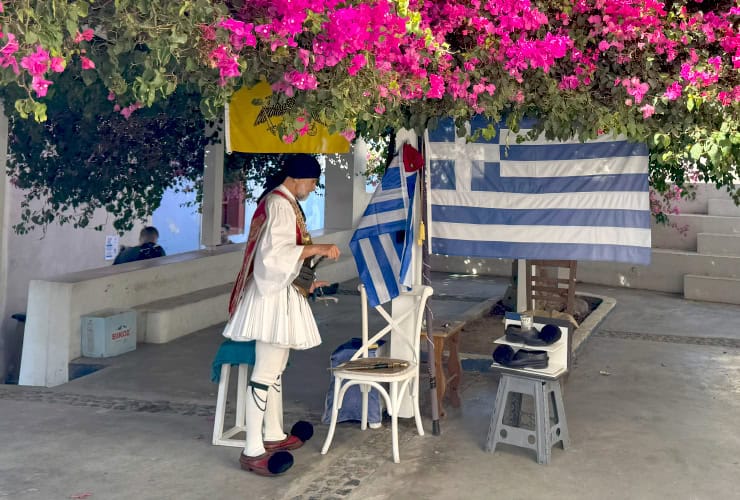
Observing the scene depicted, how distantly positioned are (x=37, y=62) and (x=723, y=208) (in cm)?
1369

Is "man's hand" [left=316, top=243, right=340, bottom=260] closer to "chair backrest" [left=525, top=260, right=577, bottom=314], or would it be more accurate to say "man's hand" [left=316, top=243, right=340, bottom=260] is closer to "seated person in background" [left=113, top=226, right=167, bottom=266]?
"chair backrest" [left=525, top=260, right=577, bottom=314]

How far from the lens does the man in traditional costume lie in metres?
4.98

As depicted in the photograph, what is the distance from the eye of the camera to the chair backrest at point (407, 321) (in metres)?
5.73

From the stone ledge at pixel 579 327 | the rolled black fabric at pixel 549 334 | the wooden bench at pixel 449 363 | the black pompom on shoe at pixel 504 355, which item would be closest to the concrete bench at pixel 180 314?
the stone ledge at pixel 579 327

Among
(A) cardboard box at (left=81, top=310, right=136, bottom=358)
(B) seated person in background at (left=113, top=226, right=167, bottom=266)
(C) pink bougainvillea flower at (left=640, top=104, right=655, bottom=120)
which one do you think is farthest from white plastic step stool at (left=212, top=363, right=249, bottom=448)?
(B) seated person in background at (left=113, top=226, right=167, bottom=266)

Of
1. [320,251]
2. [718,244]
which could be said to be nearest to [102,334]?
[320,251]

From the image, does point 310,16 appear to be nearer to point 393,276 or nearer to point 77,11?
point 77,11

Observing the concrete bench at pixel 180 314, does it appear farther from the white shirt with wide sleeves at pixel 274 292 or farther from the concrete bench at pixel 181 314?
the white shirt with wide sleeves at pixel 274 292

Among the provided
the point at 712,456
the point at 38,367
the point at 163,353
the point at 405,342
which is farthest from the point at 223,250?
the point at 712,456

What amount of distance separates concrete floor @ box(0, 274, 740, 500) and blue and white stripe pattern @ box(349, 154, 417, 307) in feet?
3.30

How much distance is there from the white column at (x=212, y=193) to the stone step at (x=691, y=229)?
7.35 m

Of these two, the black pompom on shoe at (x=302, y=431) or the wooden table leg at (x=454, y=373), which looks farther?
the wooden table leg at (x=454, y=373)

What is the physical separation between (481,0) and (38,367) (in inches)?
205

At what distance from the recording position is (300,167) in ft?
16.8
